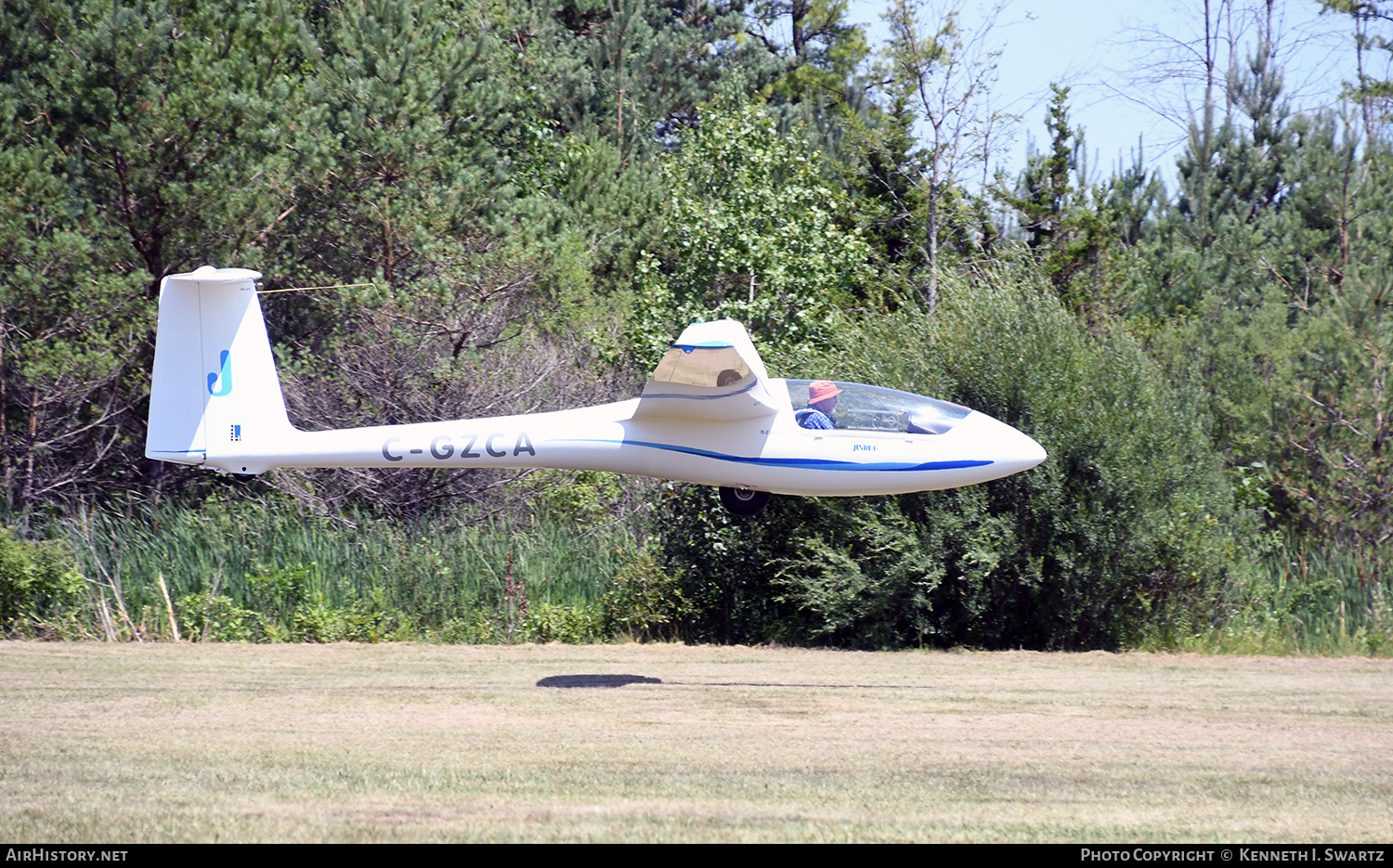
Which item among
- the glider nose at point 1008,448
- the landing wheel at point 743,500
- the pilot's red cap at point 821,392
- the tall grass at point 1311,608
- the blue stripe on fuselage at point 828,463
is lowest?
the tall grass at point 1311,608

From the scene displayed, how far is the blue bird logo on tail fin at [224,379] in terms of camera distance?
478 inches

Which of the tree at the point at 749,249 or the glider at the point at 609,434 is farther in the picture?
the tree at the point at 749,249

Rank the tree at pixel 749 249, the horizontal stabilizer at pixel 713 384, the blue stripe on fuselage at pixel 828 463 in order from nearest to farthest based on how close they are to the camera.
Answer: the horizontal stabilizer at pixel 713 384, the blue stripe on fuselage at pixel 828 463, the tree at pixel 749 249

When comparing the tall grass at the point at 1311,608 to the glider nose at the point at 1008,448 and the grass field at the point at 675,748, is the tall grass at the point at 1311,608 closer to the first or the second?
the grass field at the point at 675,748

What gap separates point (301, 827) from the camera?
7066 mm

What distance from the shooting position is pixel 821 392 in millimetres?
12188

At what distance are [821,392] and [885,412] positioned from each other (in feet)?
2.11

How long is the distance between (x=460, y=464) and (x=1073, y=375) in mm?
8910

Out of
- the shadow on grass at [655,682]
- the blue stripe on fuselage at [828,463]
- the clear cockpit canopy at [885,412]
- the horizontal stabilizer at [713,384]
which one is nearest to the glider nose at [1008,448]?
the blue stripe on fuselage at [828,463]

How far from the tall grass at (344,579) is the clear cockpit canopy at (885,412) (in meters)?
6.07

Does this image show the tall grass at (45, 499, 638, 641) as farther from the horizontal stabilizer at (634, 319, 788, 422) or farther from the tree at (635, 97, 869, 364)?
the tree at (635, 97, 869, 364)

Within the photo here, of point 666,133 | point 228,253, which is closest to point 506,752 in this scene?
point 228,253

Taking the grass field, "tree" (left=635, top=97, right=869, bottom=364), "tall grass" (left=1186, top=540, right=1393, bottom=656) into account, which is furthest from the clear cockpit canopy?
"tree" (left=635, top=97, right=869, bottom=364)

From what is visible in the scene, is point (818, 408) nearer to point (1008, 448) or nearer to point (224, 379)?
point (1008, 448)
